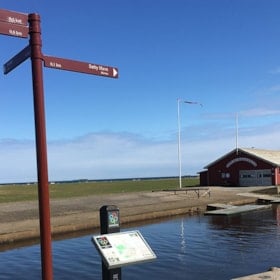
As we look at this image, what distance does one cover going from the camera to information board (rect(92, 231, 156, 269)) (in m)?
6.39

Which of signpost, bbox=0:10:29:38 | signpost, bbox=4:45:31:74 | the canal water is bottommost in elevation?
the canal water

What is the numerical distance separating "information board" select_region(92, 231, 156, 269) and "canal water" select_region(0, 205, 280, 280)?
284 inches

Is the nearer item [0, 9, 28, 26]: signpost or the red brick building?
[0, 9, 28, 26]: signpost

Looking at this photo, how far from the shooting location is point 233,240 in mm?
20891

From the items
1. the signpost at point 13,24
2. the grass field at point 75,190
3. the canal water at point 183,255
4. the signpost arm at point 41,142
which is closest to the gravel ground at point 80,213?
the canal water at point 183,255

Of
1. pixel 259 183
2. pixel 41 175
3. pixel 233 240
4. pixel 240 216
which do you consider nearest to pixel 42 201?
pixel 41 175

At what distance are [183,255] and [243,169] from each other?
5062cm

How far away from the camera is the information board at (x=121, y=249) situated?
6.39m

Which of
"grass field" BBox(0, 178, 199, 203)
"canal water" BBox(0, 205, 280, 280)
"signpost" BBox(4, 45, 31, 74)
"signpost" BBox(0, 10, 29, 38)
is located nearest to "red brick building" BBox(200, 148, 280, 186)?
"grass field" BBox(0, 178, 199, 203)

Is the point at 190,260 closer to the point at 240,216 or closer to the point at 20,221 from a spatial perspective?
the point at 20,221

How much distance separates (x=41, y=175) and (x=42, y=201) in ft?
1.01

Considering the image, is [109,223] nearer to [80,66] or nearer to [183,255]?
[80,66]

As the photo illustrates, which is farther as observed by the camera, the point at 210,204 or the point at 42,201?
the point at 210,204

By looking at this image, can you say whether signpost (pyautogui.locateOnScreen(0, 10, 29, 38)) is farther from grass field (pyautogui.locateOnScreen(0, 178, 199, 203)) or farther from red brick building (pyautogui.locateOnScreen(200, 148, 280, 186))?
red brick building (pyautogui.locateOnScreen(200, 148, 280, 186))
